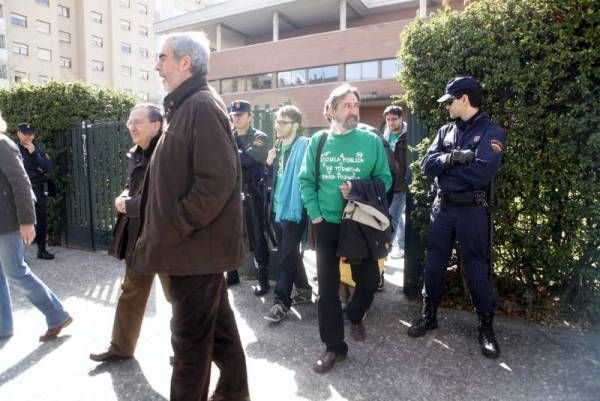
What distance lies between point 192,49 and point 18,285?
98.0 inches

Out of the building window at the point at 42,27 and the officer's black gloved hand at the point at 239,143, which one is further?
the building window at the point at 42,27

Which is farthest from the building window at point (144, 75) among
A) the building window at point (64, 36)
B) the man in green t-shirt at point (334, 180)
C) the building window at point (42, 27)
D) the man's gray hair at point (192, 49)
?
the man's gray hair at point (192, 49)

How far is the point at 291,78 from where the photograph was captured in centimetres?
2811

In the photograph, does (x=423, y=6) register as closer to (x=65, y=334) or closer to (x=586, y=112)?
(x=586, y=112)

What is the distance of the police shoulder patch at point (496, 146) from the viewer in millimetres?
3088

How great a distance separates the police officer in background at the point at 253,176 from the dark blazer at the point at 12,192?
1902 millimetres

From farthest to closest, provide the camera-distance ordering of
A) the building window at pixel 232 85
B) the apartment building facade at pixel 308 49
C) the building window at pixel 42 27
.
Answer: the building window at pixel 42 27 < the building window at pixel 232 85 < the apartment building facade at pixel 308 49

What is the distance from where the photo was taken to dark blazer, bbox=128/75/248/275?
2.05 metres

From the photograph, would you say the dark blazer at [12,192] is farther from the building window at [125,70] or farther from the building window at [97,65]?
the building window at [125,70]

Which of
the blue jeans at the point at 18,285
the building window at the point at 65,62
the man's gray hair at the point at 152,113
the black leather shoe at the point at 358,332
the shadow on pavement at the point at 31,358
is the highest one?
the building window at the point at 65,62

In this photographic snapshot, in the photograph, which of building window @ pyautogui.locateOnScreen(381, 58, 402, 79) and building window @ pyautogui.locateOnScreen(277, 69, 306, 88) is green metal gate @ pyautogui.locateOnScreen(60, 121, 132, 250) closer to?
building window @ pyautogui.locateOnScreen(381, 58, 402, 79)

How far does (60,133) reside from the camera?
22.6ft

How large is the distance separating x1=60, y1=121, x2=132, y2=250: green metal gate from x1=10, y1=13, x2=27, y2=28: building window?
35.1 metres

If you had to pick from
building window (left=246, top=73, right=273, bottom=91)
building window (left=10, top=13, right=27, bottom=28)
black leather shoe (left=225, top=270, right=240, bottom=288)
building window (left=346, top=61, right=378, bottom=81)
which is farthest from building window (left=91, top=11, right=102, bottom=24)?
black leather shoe (left=225, top=270, right=240, bottom=288)
